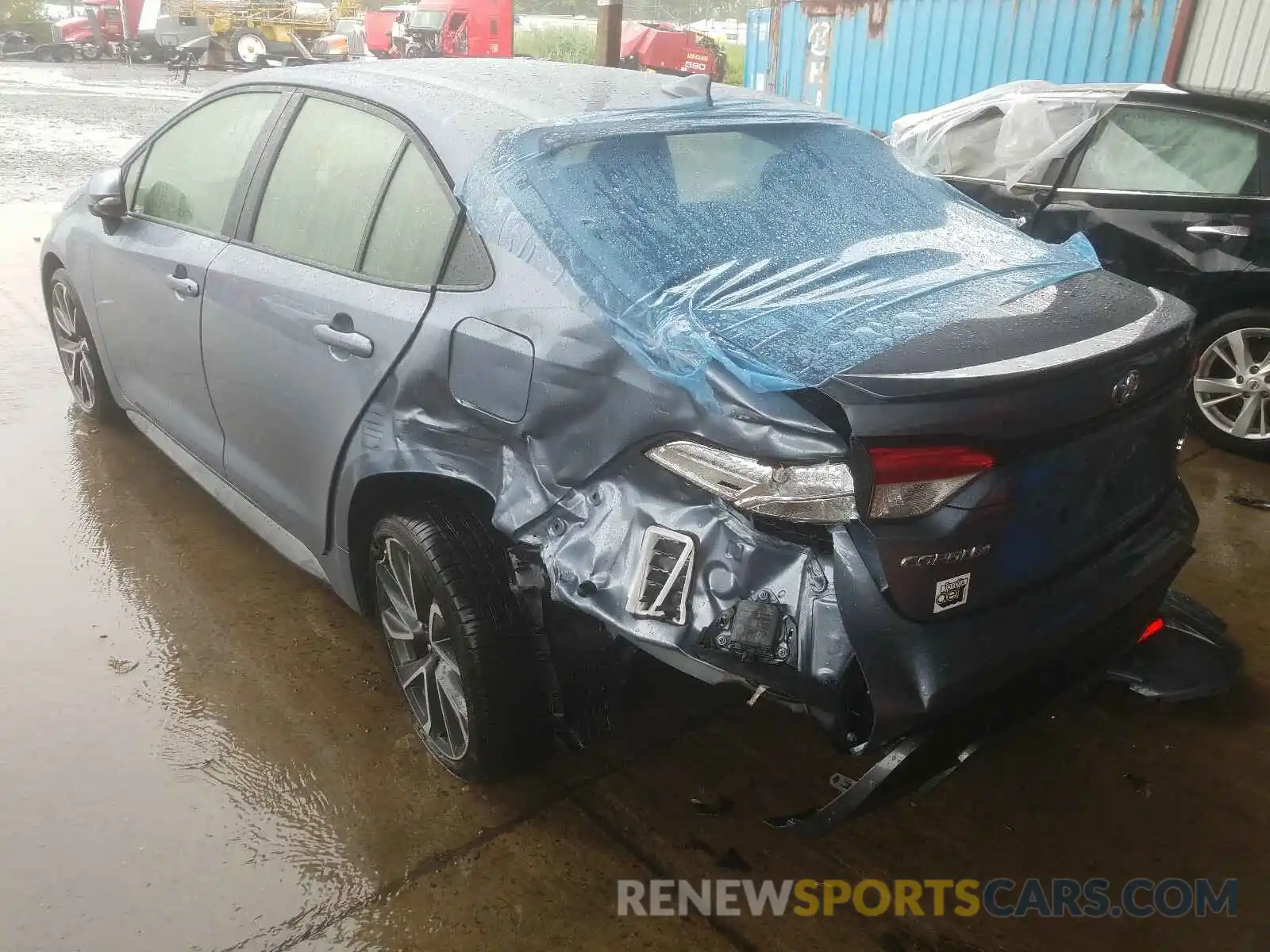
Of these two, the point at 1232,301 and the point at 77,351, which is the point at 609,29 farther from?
the point at 1232,301

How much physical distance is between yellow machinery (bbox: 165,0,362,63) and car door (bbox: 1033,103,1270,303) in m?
26.1

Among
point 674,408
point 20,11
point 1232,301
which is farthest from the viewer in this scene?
point 20,11

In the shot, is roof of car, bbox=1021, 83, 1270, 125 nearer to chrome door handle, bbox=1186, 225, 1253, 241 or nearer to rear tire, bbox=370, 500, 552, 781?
chrome door handle, bbox=1186, 225, 1253, 241

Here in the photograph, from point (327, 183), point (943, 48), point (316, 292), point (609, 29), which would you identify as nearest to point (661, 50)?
point (943, 48)

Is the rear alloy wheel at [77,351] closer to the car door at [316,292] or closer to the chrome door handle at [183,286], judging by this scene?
the chrome door handle at [183,286]

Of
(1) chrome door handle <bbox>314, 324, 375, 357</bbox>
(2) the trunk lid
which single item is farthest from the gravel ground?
(2) the trunk lid

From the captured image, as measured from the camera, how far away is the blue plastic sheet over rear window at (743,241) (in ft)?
6.19

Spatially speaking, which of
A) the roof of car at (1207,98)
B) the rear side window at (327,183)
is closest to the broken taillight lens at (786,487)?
the rear side window at (327,183)

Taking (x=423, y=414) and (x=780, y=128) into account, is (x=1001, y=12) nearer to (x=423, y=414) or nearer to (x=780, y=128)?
(x=780, y=128)

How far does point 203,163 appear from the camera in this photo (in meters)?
3.27

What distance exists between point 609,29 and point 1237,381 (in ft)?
15.9

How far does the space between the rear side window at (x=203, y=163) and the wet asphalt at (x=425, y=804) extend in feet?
3.94

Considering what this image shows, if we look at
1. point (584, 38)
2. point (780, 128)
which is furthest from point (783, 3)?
point (584, 38)

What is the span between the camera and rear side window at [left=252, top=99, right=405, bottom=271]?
2.55m
